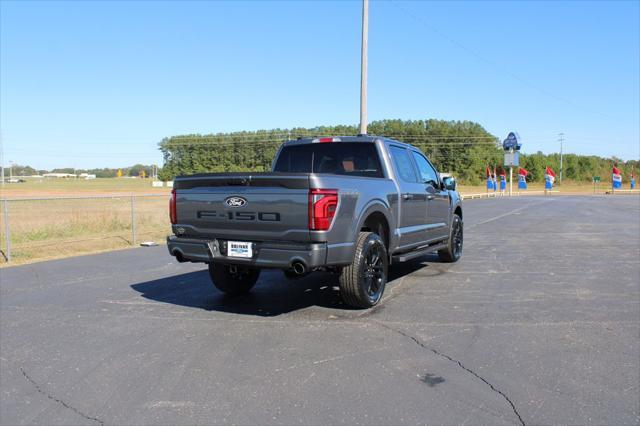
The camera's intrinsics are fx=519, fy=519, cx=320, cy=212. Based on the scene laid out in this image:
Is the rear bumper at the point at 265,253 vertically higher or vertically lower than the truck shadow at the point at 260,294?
higher

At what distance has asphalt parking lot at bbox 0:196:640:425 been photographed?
349cm

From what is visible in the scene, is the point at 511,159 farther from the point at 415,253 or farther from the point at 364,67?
the point at 415,253

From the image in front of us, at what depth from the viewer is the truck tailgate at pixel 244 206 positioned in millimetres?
5129

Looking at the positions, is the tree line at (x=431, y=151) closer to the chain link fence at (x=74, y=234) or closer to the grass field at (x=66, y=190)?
the grass field at (x=66, y=190)

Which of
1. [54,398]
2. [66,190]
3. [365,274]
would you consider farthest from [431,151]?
[54,398]

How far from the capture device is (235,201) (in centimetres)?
546

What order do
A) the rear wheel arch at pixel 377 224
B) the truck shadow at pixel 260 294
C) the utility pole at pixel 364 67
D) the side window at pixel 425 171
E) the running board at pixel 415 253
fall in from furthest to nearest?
1. the utility pole at pixel 364 67
2. the side window at pixel 425 171
3. the running board at pixel 415 253
4. the truck shadow at pixel 260 294
5. the rear wheel arch at pixel 377 224

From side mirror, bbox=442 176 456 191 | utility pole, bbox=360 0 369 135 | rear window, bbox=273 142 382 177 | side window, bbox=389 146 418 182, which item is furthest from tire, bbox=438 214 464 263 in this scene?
utility pole, bbox=360 0 369 135

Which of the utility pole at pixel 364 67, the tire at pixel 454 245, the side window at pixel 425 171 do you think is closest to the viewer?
the side window at pixel 425 171

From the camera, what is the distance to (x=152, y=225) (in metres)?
17.3

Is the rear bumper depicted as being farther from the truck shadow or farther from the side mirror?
the side mirror


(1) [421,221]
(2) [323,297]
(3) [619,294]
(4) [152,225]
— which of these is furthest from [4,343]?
(4) [152,225]

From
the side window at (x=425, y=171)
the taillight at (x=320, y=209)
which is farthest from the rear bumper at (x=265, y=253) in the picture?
the side window at (x=425, y=171)

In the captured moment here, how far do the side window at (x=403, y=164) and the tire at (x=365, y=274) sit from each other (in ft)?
4.55
